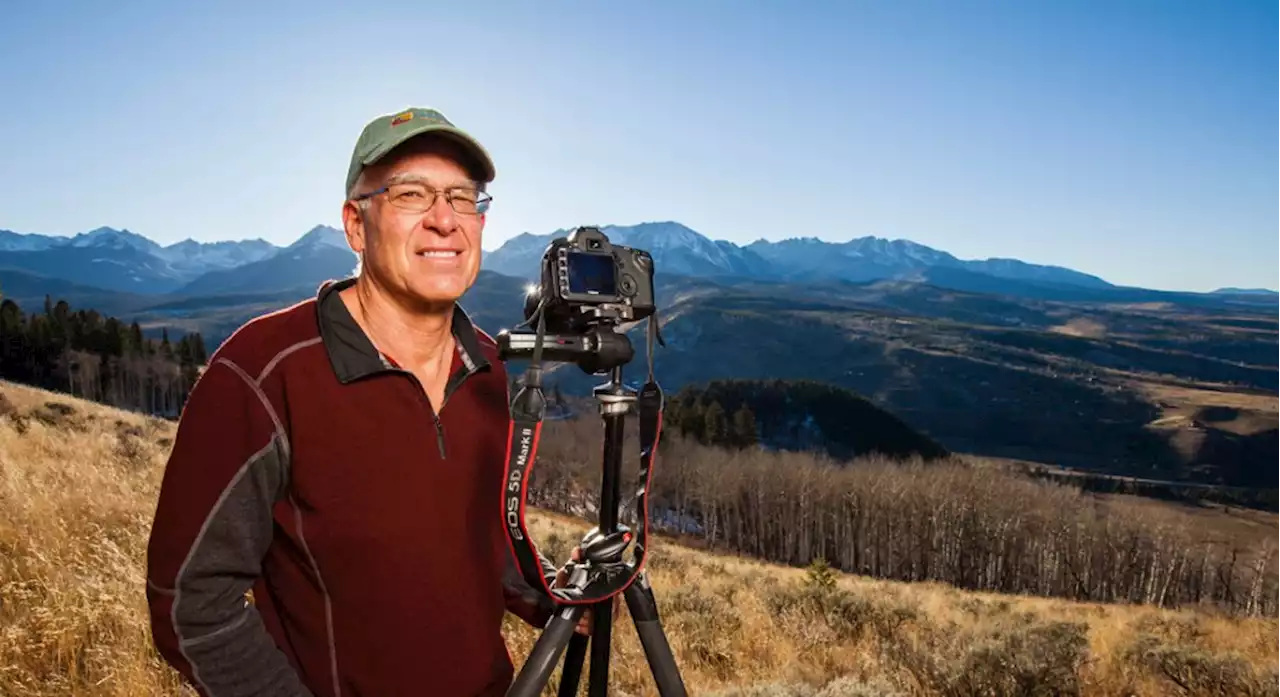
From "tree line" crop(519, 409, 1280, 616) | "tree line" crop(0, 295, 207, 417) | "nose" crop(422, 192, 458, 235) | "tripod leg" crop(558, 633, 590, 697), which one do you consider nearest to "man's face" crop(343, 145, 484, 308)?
"nose" crop(422, 192, 458, 235)

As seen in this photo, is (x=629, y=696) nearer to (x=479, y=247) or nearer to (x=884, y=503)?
(x=479, y=247)

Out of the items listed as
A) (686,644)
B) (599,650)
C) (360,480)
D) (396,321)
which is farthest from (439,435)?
(686,644)

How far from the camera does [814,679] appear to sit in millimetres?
5156

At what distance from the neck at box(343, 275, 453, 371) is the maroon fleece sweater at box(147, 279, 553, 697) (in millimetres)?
105

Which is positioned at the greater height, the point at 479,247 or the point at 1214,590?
the point at 479,247

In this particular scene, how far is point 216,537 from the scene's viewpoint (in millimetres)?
1787

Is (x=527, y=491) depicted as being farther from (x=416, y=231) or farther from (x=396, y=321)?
(x=416, y=231)

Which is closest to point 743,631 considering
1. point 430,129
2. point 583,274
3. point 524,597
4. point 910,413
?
point 524,597

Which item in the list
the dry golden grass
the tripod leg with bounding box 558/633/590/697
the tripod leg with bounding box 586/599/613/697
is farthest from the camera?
the dry golden grass

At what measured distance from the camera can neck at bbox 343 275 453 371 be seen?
222 cm

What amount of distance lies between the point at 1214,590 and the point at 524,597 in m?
83.5

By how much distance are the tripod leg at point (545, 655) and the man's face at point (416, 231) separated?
1035mm

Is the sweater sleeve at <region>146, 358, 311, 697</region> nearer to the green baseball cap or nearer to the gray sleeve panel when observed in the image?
the gray sleeve panel

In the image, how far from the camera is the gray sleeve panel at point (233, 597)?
5.80 ft
